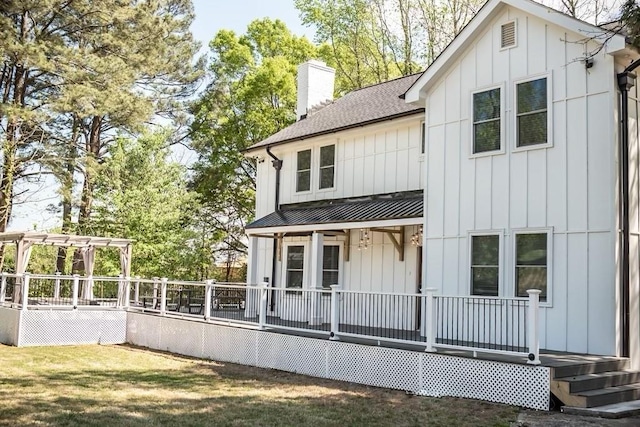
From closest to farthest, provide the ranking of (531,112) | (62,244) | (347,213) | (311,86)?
(531,112), (347,213), (62,244), (311,86)

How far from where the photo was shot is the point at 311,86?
2059cm

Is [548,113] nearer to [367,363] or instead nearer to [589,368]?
[589,368]

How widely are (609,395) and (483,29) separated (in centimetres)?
720

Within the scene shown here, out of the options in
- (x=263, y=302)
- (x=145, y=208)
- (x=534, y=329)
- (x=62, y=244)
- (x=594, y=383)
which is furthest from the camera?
(x=145, y=208)

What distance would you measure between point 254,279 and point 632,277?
407 inches

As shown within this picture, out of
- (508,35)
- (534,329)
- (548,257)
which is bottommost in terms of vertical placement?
(534,329)

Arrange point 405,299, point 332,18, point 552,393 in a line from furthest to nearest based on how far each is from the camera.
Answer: point 332,18, point 405,299, point 552,393

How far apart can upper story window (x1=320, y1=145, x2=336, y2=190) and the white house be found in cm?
106

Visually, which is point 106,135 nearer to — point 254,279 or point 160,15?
point 160,15

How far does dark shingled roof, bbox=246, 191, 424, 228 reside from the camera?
13.3 meters

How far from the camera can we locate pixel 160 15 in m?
31.1

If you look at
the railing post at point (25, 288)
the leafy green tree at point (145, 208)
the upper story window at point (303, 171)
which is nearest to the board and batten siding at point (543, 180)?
the upper story window at point (303, 171)

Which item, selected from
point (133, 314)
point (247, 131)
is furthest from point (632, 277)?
point (247, 131)

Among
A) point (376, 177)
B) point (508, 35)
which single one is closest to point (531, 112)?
point (508, 35)
